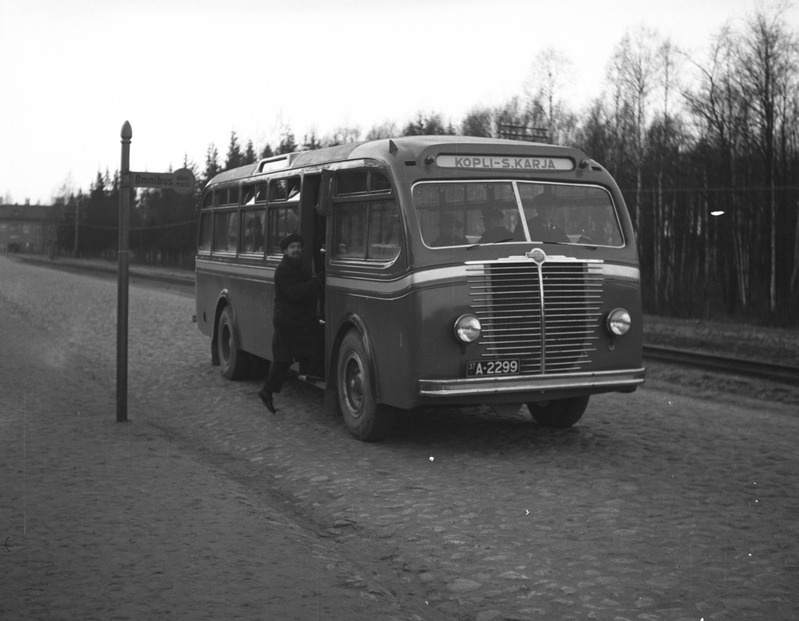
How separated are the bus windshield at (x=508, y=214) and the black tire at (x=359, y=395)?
1366mm

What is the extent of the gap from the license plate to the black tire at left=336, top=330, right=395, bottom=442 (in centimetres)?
105

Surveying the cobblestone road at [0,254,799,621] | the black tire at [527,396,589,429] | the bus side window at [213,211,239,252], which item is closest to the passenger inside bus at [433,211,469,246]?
the cobblestone road at [0,254,799,621]

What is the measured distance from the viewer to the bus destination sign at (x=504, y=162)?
356 inches

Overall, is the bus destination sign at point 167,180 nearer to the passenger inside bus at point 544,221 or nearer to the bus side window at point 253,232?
the bus side window at point 253,232

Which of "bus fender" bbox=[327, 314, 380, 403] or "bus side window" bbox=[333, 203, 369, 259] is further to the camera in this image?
"bus side window" bbox=[333, 203, 369, 259]

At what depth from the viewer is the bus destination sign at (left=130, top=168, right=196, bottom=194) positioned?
9984mm

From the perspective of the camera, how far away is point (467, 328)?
8.46 meters

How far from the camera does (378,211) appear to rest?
30.6 feet

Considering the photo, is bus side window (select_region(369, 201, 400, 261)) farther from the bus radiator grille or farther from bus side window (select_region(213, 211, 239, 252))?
bus side window (select_region(213, 211, 239, 252))

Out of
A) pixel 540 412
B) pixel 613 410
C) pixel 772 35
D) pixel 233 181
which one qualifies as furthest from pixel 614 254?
pixel 772 35

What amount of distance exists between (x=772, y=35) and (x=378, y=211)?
126ft

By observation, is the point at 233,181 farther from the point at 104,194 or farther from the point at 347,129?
the point at 104,194

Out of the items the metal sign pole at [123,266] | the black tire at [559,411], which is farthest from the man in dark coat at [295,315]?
the black tire at [559,411]

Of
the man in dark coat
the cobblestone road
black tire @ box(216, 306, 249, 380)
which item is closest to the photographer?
the cobblestone road
